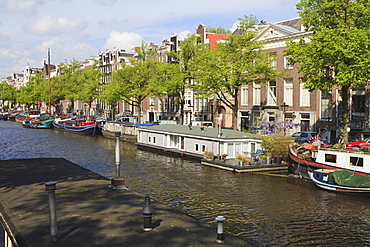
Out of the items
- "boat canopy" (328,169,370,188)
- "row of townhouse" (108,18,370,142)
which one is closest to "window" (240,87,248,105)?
"row of townhouse" (108,18,370,142)

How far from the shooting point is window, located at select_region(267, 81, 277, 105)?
54125 millimetres

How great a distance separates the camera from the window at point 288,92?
170 feet

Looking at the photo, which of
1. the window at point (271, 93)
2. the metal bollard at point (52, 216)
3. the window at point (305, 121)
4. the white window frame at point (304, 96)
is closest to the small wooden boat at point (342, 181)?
the metal bollard at point (52, 216)

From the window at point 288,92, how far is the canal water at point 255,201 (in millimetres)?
18493

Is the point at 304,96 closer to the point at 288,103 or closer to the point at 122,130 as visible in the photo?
the point at 288,103

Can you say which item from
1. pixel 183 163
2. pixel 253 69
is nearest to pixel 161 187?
pixel 183 163

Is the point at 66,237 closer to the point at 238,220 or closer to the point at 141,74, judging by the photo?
the point at 238,220

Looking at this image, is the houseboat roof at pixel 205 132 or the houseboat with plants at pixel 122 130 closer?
the houseboat roof at pixel 205 132

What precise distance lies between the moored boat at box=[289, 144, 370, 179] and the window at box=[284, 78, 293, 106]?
755 inches

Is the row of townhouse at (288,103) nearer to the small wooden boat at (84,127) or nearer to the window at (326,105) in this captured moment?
the window at (326,105)

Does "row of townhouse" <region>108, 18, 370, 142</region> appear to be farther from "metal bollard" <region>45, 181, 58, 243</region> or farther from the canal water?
"metal bollard" <region>45, 181, 58, 243</region>

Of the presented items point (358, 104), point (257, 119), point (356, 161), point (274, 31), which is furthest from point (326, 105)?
point (356, 161)

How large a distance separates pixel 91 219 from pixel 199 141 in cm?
2679

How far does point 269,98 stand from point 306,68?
20.9 m
